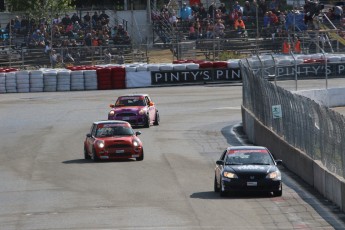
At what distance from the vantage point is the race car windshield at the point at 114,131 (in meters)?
31.7

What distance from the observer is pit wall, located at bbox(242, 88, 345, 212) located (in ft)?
70.5

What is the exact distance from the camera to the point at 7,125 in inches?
1714

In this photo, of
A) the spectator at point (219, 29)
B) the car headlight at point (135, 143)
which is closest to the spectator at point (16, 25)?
the spectator at point (219, 29)

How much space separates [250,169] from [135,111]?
17.9 meters

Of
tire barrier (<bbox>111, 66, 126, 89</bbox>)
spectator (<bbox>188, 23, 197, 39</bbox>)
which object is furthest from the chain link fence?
spectator (<bbox>188, 23, 197, 39</bbox>)

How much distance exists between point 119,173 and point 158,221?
8.50 m

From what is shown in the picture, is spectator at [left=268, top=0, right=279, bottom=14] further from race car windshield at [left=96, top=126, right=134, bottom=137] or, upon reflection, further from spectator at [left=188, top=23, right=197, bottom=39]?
race car windshield at [left=96, top=126, right=134, bottom=137]

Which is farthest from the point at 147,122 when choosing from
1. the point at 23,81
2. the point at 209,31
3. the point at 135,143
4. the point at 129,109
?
the point at 209,31

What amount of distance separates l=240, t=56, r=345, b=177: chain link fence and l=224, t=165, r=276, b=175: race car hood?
1251mm

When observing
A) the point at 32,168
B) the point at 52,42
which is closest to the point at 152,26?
the point at 52,42

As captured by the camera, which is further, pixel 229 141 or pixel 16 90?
pixel 16 90

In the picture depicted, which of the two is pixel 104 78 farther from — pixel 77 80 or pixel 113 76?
pixel 77 80

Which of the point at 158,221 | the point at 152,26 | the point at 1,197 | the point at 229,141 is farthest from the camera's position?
the point at 152,26

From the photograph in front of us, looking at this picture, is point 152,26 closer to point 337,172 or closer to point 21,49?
point 21,49
